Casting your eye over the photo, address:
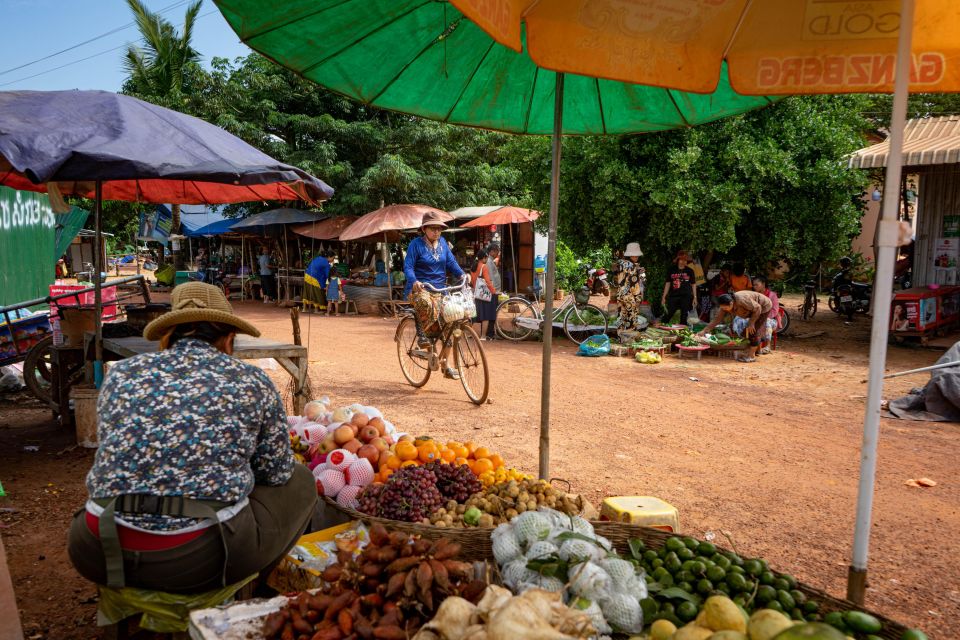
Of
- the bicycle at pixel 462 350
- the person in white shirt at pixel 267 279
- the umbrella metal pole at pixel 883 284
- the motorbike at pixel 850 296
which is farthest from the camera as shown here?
the person in white shirt at pixel 267 279

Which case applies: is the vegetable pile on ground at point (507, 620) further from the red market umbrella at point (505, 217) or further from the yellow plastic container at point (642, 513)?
the red market umbrella at point (505, 217)

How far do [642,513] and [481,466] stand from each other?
1.08 metres

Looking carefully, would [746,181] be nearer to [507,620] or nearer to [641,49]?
[641,49]

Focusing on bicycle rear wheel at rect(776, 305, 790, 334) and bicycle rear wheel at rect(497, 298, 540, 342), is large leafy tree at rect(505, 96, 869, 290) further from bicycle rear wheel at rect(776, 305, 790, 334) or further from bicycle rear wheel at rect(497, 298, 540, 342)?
bicycle rear wheel at rect(497, 298, 540, 342)

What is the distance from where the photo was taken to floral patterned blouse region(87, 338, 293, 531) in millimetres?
2352

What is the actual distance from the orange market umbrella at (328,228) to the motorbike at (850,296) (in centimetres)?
1424

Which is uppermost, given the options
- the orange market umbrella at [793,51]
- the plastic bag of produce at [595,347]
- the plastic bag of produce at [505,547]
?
the orange market umbrella at [793,51]

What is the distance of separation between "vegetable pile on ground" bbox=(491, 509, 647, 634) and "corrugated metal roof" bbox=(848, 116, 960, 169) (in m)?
9.84

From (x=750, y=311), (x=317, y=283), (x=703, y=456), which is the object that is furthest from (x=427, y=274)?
→ (x=317, y=283)

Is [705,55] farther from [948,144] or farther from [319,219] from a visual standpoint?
[319,219]

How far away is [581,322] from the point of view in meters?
13.4

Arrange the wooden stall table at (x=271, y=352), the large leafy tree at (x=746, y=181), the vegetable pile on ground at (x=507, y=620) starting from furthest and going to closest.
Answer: the large leafy tree at (x=746, y=181) → the wooden stall table at (x=271, y=352) → the vegetable pile on ground at (x=507, y=620)

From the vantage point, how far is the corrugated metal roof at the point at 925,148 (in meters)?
10.4

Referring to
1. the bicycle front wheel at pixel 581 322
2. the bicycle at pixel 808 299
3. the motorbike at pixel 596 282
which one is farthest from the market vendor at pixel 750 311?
the bicycle at pixel 808 299
